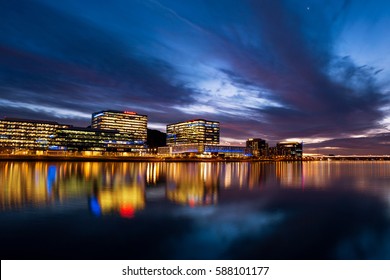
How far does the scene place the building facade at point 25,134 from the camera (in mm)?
177500

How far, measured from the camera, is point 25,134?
183375 mm

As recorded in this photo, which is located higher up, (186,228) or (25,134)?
(25,134)

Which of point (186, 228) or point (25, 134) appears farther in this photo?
point (25, 134)

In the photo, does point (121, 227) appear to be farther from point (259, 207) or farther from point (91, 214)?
point (259, 207)

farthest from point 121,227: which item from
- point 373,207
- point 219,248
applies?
point 373,207

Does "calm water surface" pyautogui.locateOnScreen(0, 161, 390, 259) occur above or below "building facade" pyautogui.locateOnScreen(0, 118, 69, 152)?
below

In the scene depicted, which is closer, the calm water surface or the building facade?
the calm water surface

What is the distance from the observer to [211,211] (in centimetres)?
2075

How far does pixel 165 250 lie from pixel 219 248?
2.32 m

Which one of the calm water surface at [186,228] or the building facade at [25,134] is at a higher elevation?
the building facade at [25,134]

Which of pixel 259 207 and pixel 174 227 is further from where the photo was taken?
pixel 259 207

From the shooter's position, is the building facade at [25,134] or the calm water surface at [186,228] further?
the building facade at [25,134]

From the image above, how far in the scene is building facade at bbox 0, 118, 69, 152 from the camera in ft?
582
